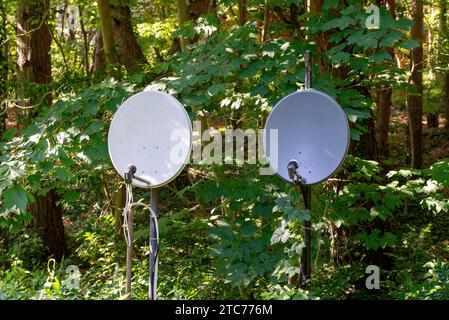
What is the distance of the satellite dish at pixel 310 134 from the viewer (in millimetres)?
3994

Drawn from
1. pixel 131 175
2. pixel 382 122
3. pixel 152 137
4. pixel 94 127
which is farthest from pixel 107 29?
pixel 382 122

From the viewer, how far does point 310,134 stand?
4152 millimetres

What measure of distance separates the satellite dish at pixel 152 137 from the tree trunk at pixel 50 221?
6.07 m

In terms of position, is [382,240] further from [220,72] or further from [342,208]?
[220,72]

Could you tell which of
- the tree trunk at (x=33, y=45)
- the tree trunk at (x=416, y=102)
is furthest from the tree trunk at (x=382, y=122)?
the tree trunk at (x=33, y=45)

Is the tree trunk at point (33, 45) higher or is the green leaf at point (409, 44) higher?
the tree trunk at point (33, 45)

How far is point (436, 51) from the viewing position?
535 inches

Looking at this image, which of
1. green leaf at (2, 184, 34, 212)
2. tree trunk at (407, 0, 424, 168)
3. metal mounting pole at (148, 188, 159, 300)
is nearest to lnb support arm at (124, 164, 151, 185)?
metal mounting pole at (148, 188, 159, 300)

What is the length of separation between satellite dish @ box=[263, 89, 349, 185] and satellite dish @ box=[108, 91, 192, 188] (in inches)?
26.4

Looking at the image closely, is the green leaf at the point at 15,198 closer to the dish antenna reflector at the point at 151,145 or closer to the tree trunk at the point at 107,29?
the dish antenna reflector at the point at 151,145

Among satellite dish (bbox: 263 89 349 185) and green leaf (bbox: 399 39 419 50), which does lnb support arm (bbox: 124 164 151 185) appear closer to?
satellite dish (bbox: 263 89 349 185)

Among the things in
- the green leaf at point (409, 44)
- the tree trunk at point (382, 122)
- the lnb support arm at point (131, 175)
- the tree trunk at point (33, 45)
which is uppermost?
the tree trunk at point (33, 45)
